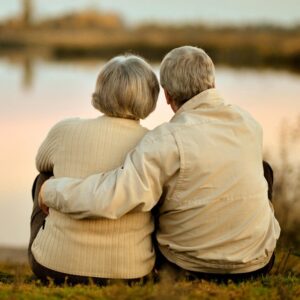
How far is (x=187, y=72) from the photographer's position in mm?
4773

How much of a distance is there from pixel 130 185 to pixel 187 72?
656mm

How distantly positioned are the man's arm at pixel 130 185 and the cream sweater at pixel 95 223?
0.14 m

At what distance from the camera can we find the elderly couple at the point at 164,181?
4.67m

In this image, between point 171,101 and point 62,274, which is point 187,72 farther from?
point 62,274

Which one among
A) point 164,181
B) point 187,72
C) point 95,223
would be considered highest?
point 187,72

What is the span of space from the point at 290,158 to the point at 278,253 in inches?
65.5

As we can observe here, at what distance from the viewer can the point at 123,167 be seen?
457 cm

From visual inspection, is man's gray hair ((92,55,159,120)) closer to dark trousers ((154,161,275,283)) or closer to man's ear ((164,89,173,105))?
man's ear ((164,89,173,105))

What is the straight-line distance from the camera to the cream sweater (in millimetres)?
4770

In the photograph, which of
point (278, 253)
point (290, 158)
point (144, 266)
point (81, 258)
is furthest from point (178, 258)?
point (290, 158)

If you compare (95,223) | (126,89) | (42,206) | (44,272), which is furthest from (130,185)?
(44,272)

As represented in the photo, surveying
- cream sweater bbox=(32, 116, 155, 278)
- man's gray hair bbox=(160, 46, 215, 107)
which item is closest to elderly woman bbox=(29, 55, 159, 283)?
cream sweater bbox=(32, 116, 155, 278)

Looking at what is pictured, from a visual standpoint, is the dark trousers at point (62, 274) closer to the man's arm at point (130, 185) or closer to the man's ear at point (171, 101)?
the man's arm at point (130, 185)

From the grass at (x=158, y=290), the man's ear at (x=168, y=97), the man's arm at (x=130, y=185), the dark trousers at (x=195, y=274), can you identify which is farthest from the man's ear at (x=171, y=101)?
the grass at (x=158, y=290)
